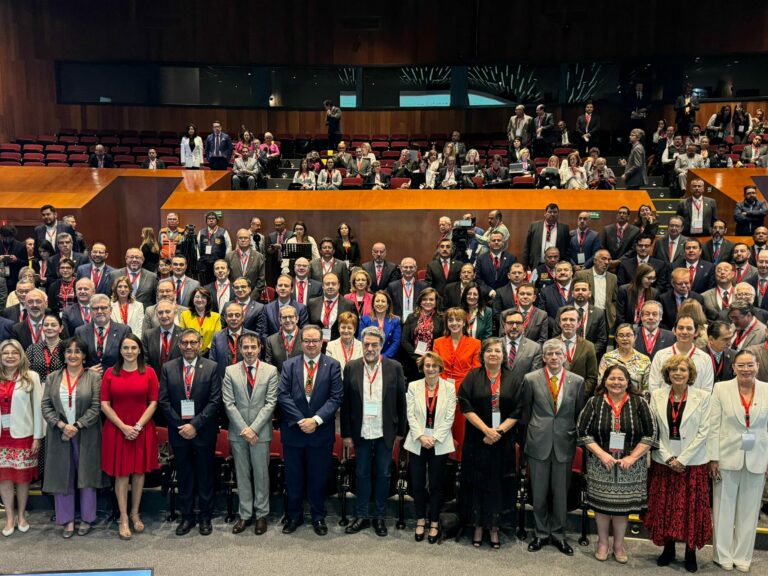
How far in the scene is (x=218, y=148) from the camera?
11.6 m

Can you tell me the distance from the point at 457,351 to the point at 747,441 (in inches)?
73.0

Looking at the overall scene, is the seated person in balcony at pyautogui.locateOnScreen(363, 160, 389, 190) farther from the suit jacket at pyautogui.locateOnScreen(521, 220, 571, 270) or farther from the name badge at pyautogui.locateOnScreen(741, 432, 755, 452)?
the name badge at pyautogui.locateOnScreen(741, 432, 755, 452)

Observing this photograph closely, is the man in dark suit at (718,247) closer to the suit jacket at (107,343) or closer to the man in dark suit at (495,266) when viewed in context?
the man in dark suit at (495,266)

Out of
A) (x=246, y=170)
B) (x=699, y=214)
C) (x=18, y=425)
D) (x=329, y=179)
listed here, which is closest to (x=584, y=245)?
(x=699, y=214)

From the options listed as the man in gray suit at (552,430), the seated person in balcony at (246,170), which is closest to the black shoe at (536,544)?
the man in gray suit at (552,430)

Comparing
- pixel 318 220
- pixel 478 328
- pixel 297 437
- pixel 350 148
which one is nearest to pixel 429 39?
pixel 350 148

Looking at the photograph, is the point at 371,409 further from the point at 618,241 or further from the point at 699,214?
the point at 699,214

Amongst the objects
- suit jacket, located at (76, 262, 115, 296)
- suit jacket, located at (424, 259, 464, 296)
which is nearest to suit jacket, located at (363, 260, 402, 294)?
suit jacket, located at (424, 259, 464, 296)

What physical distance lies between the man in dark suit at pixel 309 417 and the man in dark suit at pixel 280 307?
2.85ft

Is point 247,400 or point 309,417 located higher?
point 247,400

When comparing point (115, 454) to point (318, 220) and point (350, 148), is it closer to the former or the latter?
point (318, 220)

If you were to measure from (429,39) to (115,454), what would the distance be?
39.7ft

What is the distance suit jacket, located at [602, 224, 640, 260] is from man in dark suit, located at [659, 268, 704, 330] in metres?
1.25

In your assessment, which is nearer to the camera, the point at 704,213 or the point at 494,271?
the point at 494,271
